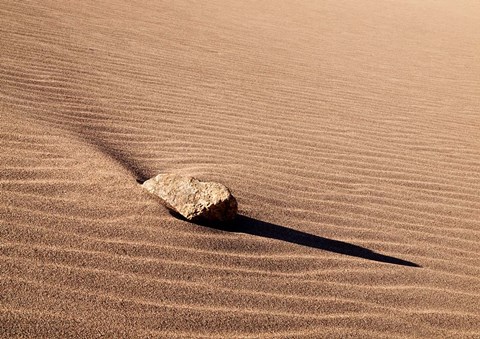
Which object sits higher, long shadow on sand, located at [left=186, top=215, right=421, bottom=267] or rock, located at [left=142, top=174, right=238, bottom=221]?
rock, located at [left=142, top=174, right=238, bottom=221]

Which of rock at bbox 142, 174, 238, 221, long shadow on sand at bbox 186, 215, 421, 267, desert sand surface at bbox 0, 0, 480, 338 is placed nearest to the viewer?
desert sand surface at bbox 0, 0, 480, 338

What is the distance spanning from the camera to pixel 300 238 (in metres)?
3.34

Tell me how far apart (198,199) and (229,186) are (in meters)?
0.68

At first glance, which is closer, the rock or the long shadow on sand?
the rock

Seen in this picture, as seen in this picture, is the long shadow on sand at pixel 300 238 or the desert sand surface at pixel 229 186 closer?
the desert sand surface at pixel 229 186

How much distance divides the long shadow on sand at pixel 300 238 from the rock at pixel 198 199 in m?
0.07

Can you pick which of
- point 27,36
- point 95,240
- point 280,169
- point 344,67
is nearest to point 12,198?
point 95,240

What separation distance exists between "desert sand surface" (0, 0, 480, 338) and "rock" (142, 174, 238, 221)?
0.08 m

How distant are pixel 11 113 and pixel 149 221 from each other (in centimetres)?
187

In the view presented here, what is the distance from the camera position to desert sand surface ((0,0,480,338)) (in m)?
2.55

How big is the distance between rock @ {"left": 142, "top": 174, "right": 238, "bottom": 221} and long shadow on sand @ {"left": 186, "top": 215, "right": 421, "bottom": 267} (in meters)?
0.07

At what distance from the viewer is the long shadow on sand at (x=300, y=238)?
10.7 ft

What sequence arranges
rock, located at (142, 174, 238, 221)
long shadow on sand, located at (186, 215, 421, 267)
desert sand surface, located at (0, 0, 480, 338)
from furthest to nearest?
1. long shadow on sand, located at (186, 215, 421, 267)
2. rock, located at (142, 174, 238, 221)
3. desert sand surface, located at (0, 0, 480, 338)

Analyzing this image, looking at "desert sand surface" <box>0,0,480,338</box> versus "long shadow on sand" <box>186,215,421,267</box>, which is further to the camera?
"long shadow on sand" <box>186,215,421,267</box>
